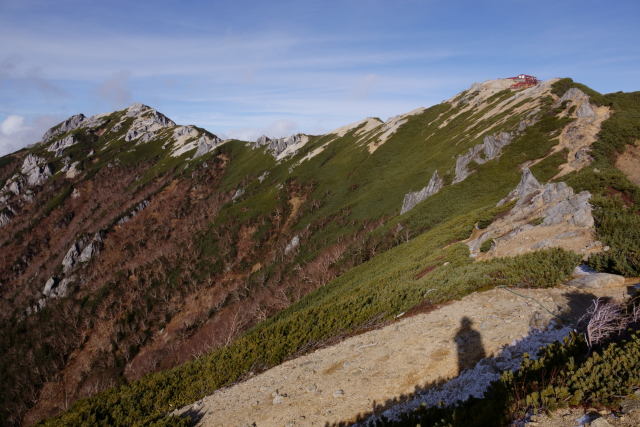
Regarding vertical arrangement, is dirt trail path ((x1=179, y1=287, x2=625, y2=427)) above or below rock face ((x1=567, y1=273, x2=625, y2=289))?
below

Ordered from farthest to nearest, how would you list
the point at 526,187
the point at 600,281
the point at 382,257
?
the point at 382,257 → the point at 526,187 → the point at 600,281

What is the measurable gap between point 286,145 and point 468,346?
538 feet

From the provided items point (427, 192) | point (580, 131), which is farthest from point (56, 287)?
point (580, 131)

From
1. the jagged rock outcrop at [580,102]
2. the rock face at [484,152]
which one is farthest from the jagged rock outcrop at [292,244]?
the jagged rock outcrop at [580,102]

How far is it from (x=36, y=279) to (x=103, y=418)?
172297 millimetres

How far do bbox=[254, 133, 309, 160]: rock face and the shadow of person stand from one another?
5954 inches

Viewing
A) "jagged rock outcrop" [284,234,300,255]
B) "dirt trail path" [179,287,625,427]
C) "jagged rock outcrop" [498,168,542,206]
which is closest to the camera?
"dirt trail path" [179,287,625,427]

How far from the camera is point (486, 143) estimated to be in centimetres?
6412

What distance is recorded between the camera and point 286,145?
171 meters

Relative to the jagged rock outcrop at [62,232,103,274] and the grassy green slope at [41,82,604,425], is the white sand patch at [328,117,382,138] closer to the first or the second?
the grassy green slope at [41,82,604,425]

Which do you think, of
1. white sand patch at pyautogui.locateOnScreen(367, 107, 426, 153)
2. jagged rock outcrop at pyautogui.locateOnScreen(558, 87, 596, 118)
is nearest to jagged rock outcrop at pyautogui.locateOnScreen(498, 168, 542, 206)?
jagged rock outcrop at pyautogui.locateOnScreen(558, 87, 596, 118)

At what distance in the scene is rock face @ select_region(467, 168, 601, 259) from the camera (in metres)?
19.8

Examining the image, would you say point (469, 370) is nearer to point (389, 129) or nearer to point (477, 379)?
point (477, 379)

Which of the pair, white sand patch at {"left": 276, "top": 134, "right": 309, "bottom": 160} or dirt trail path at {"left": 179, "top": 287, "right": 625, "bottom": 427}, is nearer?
dirt trail path at {"left": 179, "top": 287, "right": 625, "bottom": 427}
